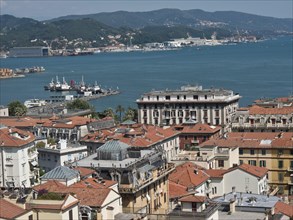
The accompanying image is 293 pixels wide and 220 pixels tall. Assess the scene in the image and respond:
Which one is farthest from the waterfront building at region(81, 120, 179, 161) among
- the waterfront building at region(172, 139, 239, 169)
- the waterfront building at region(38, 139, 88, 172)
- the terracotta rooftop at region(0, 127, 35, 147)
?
the terracotta rooftop at region(0, 127, 35, 147)

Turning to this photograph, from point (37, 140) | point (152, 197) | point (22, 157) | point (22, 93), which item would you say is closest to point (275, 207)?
point (152, 197)

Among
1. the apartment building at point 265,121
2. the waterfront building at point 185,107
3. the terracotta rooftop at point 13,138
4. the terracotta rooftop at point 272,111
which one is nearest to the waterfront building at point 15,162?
the terracotta rooftop at point 13,138

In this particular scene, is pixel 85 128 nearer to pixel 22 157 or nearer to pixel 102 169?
pixel 22 157

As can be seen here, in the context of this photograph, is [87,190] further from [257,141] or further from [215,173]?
[257,141]

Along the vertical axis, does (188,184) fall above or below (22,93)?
above

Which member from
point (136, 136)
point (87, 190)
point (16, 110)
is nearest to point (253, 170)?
point (136, 136)

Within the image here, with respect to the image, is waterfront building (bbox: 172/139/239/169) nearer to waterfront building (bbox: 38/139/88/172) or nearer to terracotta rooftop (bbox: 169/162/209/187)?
terracotta rooftop (bbox: 169/162/209/187)
